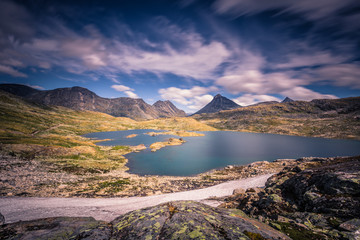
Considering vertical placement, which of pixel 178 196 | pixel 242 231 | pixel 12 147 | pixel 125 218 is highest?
pixel 242 231

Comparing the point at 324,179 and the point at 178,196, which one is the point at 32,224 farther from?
the point at 324,179

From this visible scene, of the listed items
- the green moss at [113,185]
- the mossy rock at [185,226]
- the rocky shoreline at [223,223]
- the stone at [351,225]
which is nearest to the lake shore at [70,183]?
the green moss at [113,185]

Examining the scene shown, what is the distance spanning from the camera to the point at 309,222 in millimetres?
12492

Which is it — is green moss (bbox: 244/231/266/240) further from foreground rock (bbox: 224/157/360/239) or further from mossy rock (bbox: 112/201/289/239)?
foreground rock (bbox: 224/157/360/239)

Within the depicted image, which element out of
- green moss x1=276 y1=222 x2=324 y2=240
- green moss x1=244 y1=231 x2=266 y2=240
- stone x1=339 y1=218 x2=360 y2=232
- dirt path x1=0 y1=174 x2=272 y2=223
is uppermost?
green moss x1=244 y1=231 x2=266 y2=240

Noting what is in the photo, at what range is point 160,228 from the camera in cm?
912

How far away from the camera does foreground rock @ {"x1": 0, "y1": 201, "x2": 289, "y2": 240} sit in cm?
855

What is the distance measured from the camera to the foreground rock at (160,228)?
28.1ft

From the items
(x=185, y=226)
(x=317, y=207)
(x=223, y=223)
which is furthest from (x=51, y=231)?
(x=317, y=207)

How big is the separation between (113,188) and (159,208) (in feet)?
95.3

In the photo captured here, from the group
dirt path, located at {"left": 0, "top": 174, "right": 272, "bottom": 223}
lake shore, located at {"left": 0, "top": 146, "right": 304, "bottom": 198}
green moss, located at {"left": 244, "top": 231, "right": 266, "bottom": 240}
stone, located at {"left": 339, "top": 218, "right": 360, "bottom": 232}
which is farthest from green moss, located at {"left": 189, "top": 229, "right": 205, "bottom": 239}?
lake shore, located at {"left": 0, "top": 146, "right": 304, "bottom": 198}

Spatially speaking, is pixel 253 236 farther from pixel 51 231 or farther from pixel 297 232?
pixel 51 231

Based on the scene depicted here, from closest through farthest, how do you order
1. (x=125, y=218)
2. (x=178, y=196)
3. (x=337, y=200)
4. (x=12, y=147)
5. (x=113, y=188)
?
(x=125, y=218) < (x=337, y=200) < (x=178, y=196) < (x=113, y=188) < (x=12, y=147)

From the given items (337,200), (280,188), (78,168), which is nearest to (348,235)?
(337,200)
